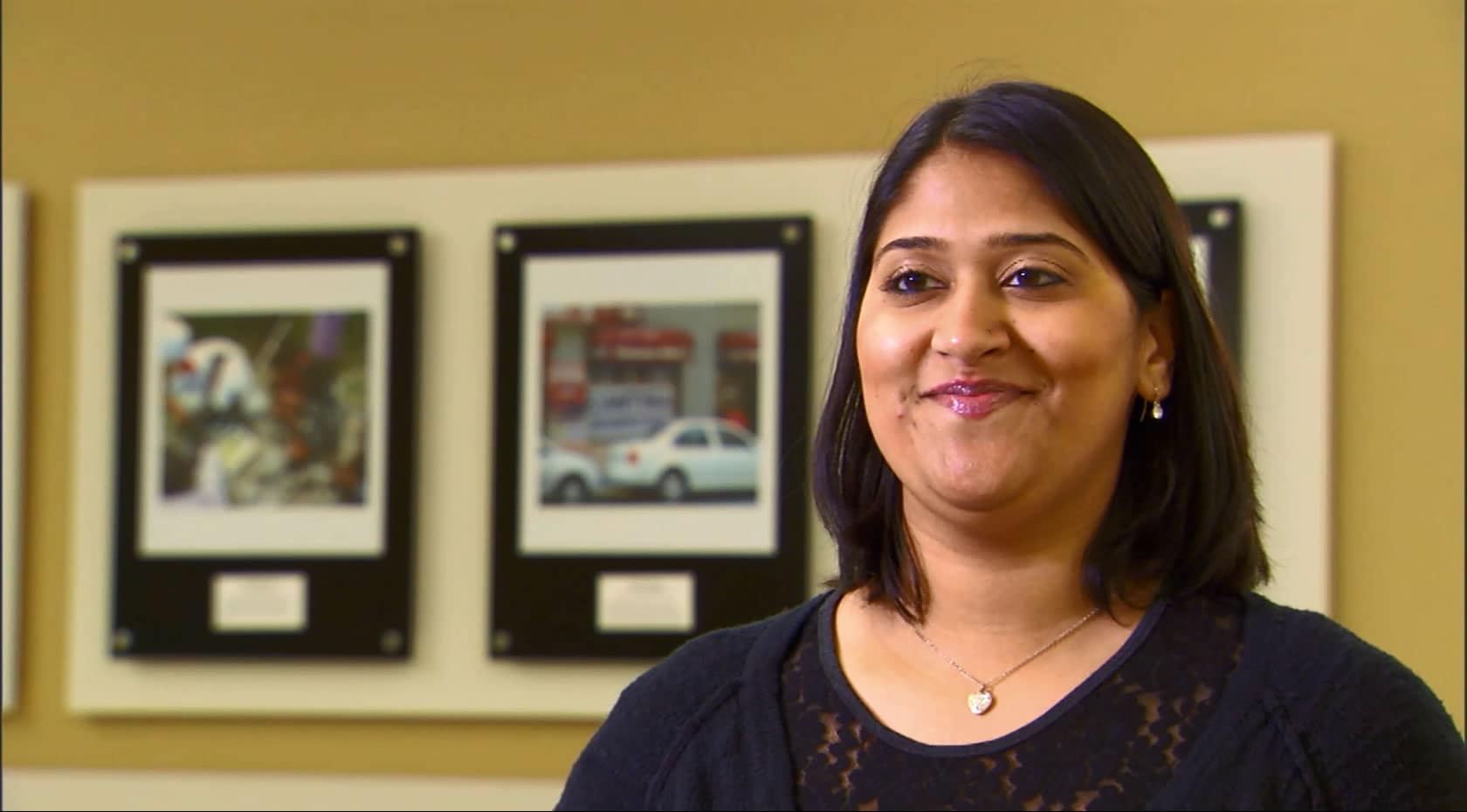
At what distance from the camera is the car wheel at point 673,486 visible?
2.03 metres

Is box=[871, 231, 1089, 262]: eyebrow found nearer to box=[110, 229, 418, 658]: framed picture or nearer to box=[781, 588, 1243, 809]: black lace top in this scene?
box=[781, 588, 1243, 809]: black lace top

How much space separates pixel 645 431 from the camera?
2041 millimetres

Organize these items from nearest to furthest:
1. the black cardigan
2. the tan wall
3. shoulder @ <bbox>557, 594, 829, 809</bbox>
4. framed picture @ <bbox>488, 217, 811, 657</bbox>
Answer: the black cardigan, shoulder @ <bbox>557, 594, 829, 809</bbox>, the tan wall, framed picture @ <bbox>488, 217, 811, 657</bbox>

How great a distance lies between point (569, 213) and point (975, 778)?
121 centimetres

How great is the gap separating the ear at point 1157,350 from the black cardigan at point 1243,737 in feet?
0.46

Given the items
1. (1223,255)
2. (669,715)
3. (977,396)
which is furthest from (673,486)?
(977,396)

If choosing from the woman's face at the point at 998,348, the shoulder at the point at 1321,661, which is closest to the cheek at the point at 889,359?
the woman's face at the point at 998,348

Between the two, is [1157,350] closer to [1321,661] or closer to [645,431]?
[1321,661]

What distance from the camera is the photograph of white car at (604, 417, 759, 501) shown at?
202 cm

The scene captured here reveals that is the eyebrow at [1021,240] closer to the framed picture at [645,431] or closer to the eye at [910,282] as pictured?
the eye at [910,282]

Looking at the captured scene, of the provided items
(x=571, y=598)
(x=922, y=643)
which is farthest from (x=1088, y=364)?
(x=571, y=598)

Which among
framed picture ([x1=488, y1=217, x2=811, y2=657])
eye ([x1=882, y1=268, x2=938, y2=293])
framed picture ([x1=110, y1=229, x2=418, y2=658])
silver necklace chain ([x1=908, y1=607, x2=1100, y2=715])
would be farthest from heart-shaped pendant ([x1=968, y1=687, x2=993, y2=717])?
framed picture ([x1=110, y1=229, x2=418, y2=658])

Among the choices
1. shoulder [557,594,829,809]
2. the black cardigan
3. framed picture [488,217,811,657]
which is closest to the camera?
the black cardigan

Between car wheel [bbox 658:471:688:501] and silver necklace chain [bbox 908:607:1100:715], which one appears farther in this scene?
car wheel [bbox 658:471:688:501]
